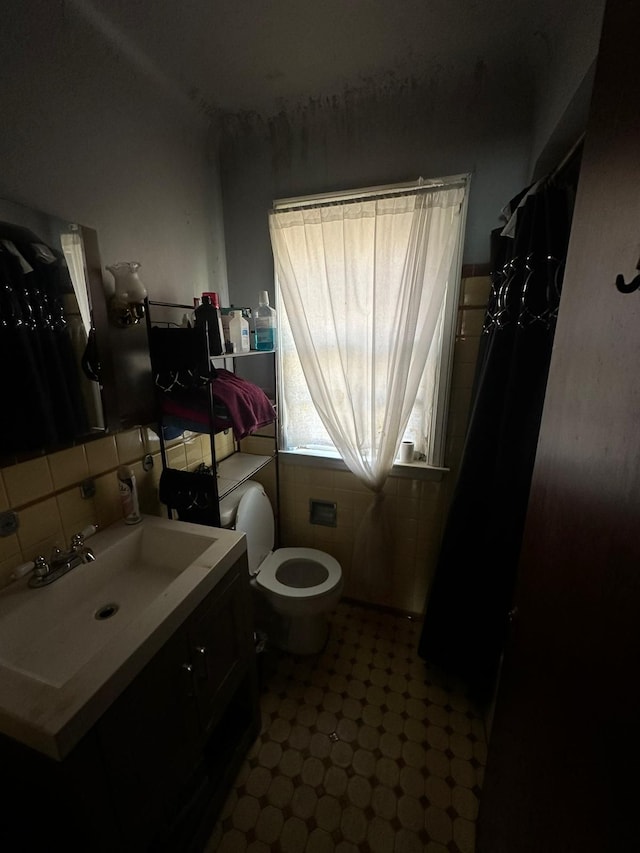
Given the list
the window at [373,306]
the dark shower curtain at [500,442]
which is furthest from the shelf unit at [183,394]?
the dark shower curtain at [500,442]

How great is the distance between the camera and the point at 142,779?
2.56 ft

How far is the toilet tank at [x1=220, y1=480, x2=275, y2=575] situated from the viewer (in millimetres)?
1503

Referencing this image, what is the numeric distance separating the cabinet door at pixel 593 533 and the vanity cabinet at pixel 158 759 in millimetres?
822

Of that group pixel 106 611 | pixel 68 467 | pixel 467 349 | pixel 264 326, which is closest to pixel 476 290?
pixel 467 349

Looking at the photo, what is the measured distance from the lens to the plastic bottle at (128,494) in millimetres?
1198

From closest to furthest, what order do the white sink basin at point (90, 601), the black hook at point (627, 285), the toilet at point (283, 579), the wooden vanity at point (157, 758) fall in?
the black hook at point (627, 285), the wooden vanity at point (157, 758), the white sink basin at point (90, 601), the toilet at point (283, 579)

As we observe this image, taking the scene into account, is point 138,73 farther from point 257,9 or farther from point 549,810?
point 549,810

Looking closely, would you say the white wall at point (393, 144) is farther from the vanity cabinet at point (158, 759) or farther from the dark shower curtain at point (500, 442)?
the vanity cabinet at point (158, 759)

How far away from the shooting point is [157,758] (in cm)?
82

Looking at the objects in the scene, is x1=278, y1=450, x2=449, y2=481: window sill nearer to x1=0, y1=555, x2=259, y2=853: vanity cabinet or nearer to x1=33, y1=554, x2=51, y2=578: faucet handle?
x1=0, y1=555, x2=259, y2=853: vanity cabinet

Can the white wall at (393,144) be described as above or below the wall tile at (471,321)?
above

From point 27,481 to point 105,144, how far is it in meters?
1.11

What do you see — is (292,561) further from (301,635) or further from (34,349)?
(34,349)

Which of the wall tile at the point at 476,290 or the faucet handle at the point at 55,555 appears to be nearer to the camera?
the faucet handle at the point at 55,555
